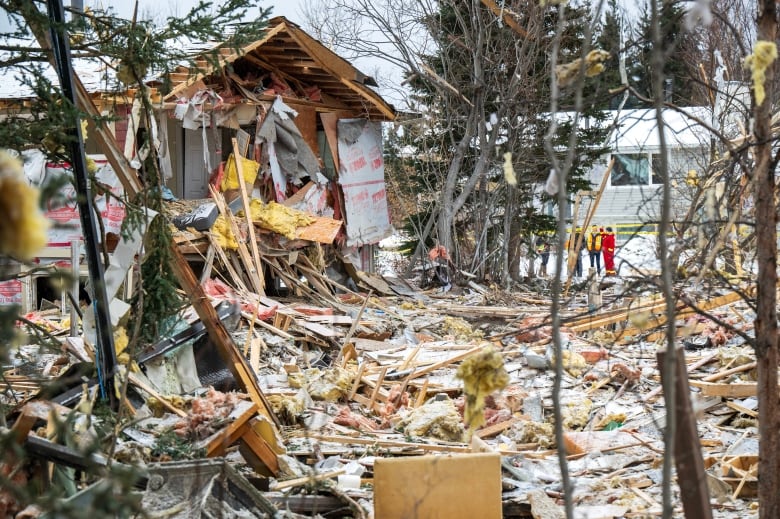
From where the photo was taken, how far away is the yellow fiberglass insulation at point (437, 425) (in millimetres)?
8594

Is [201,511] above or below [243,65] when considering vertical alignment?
below

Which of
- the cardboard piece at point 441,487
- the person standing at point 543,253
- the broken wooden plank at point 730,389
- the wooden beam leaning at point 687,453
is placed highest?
the wooden beam leaning at point 687,453

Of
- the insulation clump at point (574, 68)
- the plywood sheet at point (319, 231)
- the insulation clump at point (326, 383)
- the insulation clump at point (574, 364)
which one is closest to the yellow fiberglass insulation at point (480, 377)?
the insulation clump at point (574, 68)

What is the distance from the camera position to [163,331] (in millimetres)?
7234

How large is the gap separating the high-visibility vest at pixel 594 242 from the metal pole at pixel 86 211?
873 inches

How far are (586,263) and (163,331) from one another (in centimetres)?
2842

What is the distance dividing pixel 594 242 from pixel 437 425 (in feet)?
65.1

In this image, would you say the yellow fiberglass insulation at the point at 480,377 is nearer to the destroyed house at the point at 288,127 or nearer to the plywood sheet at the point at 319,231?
the destroyed house at the point at 288,127

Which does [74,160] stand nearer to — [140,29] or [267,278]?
[140,29]

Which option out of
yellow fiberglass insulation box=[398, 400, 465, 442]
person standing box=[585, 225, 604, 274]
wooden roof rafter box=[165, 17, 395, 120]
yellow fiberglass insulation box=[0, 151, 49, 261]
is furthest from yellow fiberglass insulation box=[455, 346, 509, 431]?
person standing box=[585, 225, 604, 274]

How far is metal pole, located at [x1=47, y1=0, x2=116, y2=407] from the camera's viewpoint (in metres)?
6.38

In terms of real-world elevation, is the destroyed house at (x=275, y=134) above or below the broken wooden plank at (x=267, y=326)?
above

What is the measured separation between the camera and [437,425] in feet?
28.3

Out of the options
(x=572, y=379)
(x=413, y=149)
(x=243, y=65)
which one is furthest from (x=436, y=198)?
(x=572, y=379)
